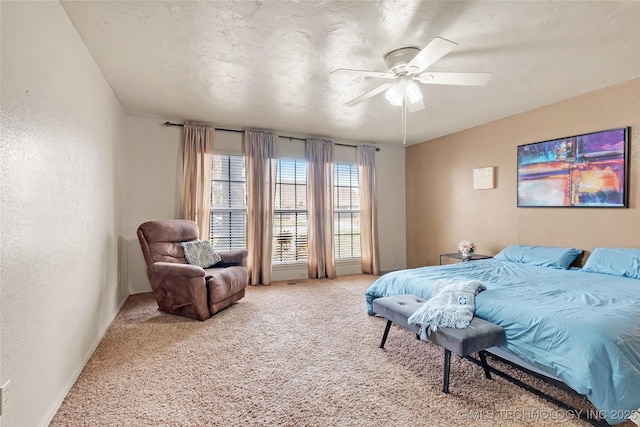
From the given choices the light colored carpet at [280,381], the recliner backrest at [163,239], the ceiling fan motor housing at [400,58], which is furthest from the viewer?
the recliner backrest at [163,239]

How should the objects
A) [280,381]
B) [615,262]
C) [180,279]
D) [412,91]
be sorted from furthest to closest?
1. [180,279]
2. [615,262]
3. [412,91]
4. [280,381]

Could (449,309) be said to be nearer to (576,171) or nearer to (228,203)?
(576,171)

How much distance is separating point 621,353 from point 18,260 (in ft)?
10.0

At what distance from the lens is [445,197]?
5207 millimetres

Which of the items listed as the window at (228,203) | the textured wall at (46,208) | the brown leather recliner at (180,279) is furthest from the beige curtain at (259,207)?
the textured wall at (46,208)

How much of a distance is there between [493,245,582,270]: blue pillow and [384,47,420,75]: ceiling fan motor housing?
2718 mm

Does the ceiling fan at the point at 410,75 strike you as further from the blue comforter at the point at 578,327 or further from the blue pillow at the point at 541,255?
the blue pillow at the point at 541,255


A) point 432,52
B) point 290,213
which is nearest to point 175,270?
point 290,213

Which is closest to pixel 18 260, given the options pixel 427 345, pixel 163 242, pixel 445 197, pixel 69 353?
pixel 69 353

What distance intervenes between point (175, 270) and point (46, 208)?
5.27ft

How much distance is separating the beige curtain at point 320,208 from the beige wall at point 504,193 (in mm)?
1841

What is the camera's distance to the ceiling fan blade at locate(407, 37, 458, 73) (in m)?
1.79

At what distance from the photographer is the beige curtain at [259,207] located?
183 inches

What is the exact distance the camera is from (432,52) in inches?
76.2
